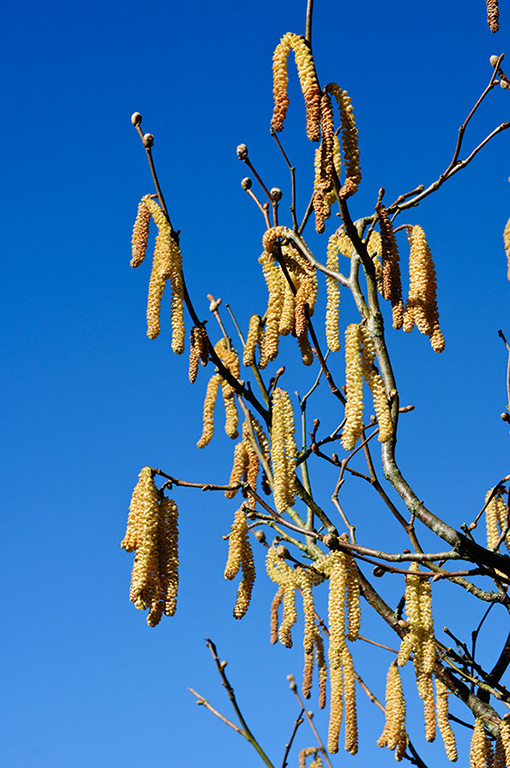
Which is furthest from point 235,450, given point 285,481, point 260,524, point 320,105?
point 320,105

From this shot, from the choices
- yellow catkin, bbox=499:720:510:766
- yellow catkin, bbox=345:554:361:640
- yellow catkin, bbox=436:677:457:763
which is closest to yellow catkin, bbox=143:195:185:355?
yellow catkin, bbox=345:554:361:640

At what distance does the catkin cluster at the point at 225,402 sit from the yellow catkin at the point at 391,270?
790mm

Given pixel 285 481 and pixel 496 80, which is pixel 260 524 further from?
pixel 496 80

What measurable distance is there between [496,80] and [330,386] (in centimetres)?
154

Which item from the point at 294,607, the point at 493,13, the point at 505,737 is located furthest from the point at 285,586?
the point at 493,13

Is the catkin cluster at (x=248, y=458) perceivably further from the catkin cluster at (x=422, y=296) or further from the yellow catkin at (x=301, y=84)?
the yellow catkin at (x=301, y=84)

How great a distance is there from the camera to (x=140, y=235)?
11.5 ft

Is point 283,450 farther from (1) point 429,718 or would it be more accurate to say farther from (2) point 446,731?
(2) point 446,731

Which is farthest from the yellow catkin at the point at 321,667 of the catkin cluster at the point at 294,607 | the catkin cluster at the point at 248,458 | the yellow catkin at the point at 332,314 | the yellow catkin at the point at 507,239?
the yellow catkin at the point at 507,239

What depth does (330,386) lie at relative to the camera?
3996 mm

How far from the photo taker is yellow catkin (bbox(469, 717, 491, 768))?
3256 millimetres

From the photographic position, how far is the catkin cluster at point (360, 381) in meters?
2.73

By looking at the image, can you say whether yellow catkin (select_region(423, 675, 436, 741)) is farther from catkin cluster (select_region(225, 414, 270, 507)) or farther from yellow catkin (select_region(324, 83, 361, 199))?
yellow catkin (select_region(324, 83, 361, 199))

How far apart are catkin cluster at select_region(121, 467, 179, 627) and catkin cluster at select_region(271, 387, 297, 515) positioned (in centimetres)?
51
